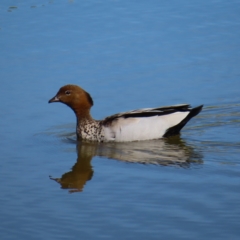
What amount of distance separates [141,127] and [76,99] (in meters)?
1.32

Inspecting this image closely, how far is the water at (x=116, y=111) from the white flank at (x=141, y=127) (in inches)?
11.2

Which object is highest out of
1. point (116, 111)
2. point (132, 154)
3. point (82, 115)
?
point (116, 111)

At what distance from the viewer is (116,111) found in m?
14.4

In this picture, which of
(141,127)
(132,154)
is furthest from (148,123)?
(132,154)

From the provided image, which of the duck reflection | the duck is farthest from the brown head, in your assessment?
the duck reflection

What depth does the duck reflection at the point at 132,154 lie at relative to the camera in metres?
11.4

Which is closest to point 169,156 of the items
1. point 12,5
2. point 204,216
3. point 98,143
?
point 98,143

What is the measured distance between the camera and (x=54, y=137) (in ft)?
44.4

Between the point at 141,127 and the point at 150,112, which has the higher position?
the point at 150,112

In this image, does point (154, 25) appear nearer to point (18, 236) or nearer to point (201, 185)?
point (201, 185)

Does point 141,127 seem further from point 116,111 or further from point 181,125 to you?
point 116,111

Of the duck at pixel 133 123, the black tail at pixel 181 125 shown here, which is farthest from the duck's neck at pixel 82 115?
the black tail at pixel 181 125

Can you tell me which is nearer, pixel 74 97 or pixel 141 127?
pixel 141 127

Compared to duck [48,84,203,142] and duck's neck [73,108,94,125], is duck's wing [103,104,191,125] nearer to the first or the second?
duck [48,84,203,142]
